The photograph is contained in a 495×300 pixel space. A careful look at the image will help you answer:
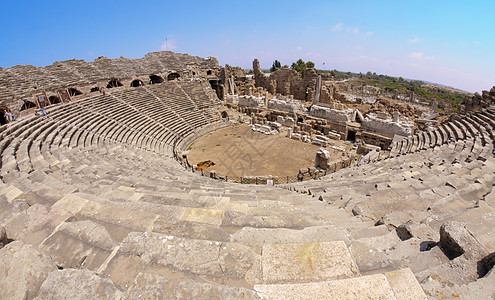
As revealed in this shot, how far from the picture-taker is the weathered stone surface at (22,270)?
222 centimetres

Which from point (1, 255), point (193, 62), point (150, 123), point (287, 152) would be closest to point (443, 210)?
point (1, 255)

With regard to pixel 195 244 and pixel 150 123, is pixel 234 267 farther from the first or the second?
pixel 150 123

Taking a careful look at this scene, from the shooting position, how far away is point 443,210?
16.4ft

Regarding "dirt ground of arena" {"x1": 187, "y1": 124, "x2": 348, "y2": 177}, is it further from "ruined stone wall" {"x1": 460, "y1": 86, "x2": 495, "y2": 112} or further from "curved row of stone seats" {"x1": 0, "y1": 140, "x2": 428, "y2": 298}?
"curved row of stone seats" {"x1": 0, "y1": 140, "x2": 428, "y2": 298}

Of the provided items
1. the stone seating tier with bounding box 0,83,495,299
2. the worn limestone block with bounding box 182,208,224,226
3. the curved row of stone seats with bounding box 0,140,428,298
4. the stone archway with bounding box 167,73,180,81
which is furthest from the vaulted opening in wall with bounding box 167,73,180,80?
the worn limestone block with bounding box 182,208,224,226

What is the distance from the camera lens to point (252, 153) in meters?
19.3

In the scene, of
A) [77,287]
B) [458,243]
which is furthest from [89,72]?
[458,243]

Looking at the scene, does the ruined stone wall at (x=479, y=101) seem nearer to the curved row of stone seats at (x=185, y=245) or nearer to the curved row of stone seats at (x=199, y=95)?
the curved row of stone seats at (x=185, y=245)

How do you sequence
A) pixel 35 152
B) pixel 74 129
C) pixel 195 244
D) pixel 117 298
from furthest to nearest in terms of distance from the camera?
pixel 74 129 < pixel 35 152 < pixel 195 244 < pixel 117 298

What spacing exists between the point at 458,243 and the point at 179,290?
3614 millimetres

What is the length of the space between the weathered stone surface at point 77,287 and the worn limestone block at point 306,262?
157 cm

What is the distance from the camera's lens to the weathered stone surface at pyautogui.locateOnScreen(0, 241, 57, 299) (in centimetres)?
222

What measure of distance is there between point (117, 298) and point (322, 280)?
213 centimetres

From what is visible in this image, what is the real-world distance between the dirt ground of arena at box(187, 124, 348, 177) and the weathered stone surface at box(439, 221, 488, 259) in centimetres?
1252
